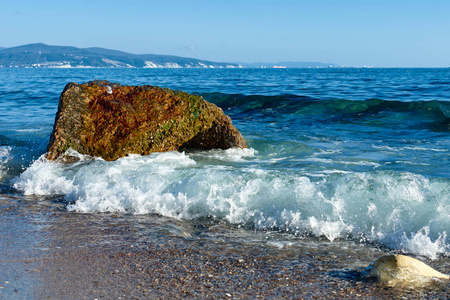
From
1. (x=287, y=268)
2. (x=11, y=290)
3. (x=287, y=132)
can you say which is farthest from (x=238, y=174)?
(x=287, y=132)

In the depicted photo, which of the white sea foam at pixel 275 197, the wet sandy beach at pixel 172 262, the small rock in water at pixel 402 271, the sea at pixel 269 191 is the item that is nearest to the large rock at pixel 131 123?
the sea at pixel 269 191

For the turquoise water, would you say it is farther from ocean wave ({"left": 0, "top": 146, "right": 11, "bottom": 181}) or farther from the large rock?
the large rock

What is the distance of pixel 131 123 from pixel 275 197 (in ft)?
9.33

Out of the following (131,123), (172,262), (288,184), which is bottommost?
(172,262)

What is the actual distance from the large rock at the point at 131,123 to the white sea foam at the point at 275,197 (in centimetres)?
51

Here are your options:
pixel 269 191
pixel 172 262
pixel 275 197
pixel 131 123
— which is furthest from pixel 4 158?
pixel 172 262

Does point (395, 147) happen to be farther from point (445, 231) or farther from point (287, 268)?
point (287, 268)

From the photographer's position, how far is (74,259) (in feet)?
10.4

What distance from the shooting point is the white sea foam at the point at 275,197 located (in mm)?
3803

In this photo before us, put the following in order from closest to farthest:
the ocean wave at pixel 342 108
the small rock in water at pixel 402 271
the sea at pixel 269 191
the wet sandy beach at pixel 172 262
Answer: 1. the wet sandy beach at pixel 172 262
2. the small rock in water at pixel 402 271
3. the sea at pixel 269 191
4. the ocean wave at pixel 342 108

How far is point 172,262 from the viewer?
314 centimetres

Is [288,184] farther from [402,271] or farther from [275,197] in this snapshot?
[402,271]

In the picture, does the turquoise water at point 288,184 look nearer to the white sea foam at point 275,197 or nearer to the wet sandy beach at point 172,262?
the white sea foam at point 275,197

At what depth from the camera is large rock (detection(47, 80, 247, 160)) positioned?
6152 millimetres
